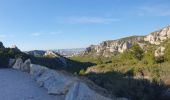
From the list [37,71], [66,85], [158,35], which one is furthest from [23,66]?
[158,35]

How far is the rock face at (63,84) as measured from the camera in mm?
10102

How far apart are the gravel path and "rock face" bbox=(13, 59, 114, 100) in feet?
0.95

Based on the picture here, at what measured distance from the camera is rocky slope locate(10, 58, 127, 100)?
10.1 meters

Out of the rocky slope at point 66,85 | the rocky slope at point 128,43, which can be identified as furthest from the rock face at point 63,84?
the rocky slope at point 128,43

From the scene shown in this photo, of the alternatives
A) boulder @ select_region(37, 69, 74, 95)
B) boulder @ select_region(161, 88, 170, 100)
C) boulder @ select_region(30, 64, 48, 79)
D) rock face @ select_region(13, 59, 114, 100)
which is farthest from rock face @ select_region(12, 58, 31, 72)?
boulder @ select_region(161, 88, 170, 100)

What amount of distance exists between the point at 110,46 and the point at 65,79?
185390mm

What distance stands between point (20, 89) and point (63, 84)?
7.50ft

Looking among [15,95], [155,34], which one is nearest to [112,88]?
[15,95]

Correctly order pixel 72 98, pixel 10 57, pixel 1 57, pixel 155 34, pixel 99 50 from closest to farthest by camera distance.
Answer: pixel 72 98, pixel 1 57, pixel 10 57, pixel 155 34, pixel 99 50

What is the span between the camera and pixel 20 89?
13.9m

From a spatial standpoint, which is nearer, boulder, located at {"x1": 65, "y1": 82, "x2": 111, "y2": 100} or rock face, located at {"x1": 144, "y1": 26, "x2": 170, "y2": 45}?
boulder, located at {"x1": 65, "y1": 82, "x2": 111, "y2": 100}

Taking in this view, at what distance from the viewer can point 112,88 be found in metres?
14.8

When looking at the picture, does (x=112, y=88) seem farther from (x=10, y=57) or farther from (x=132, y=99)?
(x=10, y=57)

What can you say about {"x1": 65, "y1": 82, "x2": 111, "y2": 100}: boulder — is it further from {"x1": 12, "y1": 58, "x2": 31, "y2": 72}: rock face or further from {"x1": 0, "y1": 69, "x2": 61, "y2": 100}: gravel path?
{"x1": 12, "y1": 58, "x2": 31, "y2": 72}: rock face
